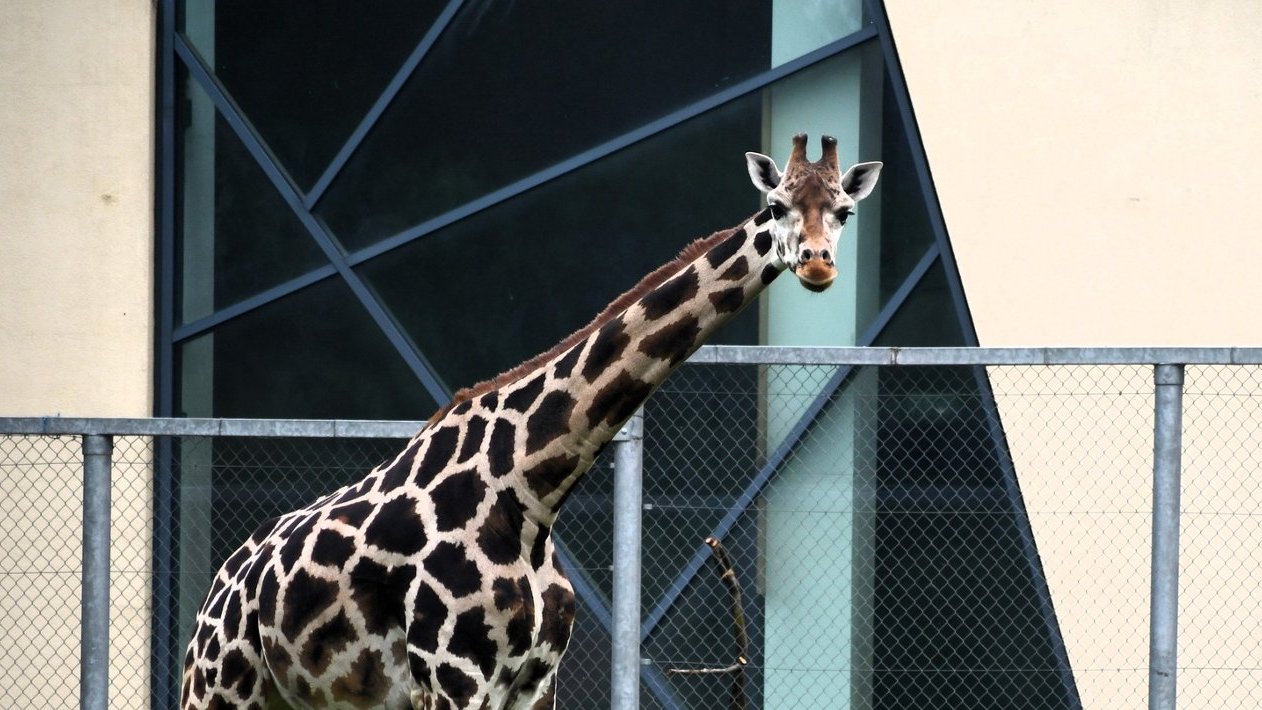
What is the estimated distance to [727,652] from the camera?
24.4 feet

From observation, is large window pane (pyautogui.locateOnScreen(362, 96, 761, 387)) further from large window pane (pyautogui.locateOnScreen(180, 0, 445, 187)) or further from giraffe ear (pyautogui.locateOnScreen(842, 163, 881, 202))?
giraffe ear (pyautogui.locateOnScreen(842, 163, 881, 202))

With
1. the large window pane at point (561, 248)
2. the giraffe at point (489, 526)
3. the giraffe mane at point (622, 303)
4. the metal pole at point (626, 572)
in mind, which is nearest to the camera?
the giraffe at point (489, 526)

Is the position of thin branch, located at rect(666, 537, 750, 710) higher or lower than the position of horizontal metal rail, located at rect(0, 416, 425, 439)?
lower

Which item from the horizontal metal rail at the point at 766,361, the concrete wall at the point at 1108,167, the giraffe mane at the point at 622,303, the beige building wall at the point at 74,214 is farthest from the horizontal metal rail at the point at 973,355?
the beige building wall at the point at 74,214

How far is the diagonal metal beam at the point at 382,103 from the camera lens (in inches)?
325

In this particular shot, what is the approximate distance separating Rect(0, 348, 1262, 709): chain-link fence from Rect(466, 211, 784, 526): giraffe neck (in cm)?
289

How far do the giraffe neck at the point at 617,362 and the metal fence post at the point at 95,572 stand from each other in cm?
276

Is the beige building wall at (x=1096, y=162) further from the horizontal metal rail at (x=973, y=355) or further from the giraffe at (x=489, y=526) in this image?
the giraffe at (x=489, y=526)

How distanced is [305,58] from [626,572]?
12.3ft

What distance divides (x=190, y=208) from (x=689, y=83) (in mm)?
2876

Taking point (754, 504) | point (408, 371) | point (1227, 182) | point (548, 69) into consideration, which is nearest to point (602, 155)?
point (548, 69)

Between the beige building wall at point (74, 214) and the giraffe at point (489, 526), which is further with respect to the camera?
the beige building wall at point (74, 214)

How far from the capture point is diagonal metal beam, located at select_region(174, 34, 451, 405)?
323 inches

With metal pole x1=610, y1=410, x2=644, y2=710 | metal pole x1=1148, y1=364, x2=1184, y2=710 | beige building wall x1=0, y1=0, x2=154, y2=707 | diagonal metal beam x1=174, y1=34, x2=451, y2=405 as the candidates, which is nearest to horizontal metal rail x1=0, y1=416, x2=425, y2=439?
metal pole x1=610, y1=410, x2=644, y2=710
